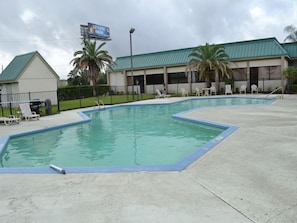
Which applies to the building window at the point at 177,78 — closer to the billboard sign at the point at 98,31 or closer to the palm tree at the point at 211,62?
the palm tree at the point at 211,62

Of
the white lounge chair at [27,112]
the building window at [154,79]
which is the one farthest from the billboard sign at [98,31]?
the white lounge chair at [27,112]

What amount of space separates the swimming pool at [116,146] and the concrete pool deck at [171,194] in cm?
52

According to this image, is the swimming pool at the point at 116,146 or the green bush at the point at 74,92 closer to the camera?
the swimming pool at the point at 116,146

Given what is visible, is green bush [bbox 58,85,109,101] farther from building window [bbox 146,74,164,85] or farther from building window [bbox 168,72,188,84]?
building window [bbox 168,72,188,84]

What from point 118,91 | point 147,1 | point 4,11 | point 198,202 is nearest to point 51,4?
point 4,11

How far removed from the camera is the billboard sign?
54.4 metres

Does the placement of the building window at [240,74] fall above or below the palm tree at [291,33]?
below

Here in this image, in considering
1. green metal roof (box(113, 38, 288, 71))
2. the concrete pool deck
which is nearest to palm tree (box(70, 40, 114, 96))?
green metal roof (box(113, 38, 288, 71))

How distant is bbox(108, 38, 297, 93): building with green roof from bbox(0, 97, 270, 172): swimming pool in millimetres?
14678

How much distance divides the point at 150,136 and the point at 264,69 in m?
22.0

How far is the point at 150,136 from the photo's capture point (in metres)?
9.57

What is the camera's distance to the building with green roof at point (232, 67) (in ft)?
84.9

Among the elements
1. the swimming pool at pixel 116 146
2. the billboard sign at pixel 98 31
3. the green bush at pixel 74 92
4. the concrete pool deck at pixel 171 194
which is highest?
the billboard sign at pixel 98 31

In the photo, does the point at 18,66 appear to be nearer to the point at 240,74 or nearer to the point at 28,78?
the point at 28,78
